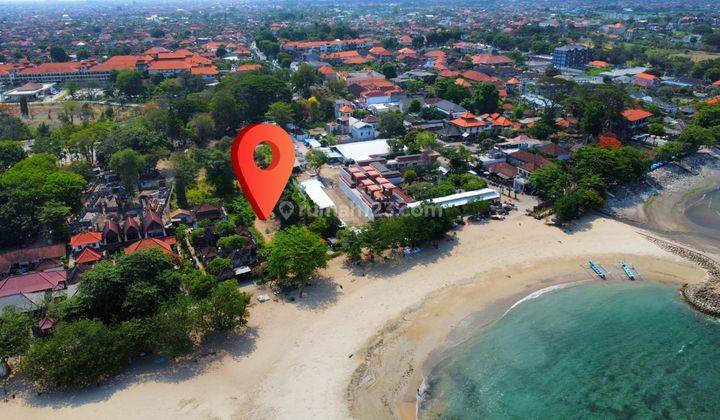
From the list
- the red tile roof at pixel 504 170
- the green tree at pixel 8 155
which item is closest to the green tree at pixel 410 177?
the red tile roof at pixel 504 170

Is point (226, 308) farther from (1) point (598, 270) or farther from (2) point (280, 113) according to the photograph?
(2) point (280, 113)

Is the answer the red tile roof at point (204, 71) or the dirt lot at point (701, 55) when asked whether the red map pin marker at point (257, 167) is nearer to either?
the red tile roof at point (204, 71)

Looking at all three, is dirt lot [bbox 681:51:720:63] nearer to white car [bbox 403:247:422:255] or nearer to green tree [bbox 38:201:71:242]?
white car [bbox 403:247:422:255]

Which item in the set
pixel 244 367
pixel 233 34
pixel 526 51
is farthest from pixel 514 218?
pixel 233 34

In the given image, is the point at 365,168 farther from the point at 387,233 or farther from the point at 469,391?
the point at 469,391

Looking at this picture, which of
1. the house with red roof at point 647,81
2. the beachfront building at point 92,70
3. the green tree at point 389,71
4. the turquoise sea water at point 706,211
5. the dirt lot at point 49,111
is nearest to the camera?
the turquoise sea water at point 706,211
